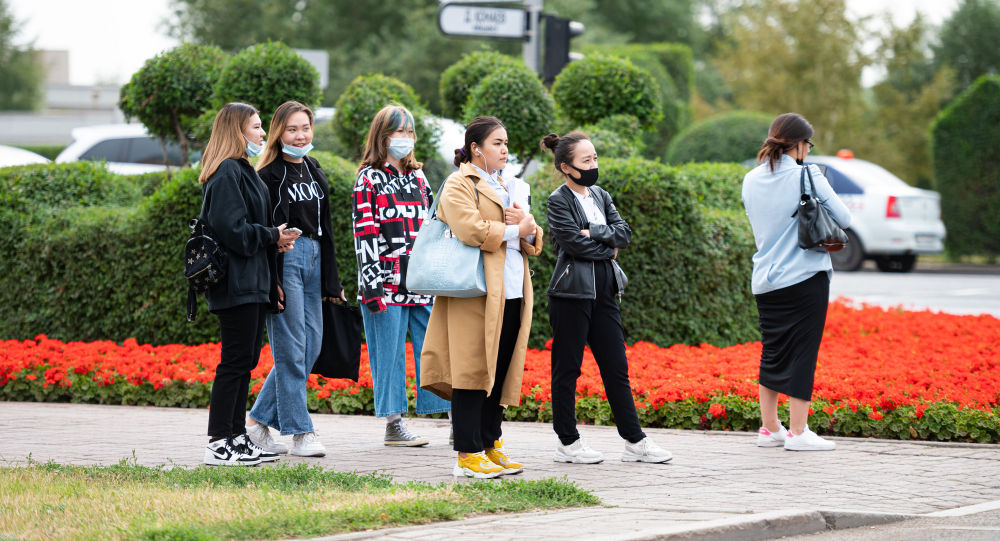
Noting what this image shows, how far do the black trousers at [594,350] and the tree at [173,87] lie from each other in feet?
20.8

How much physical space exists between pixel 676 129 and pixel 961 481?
19.4m

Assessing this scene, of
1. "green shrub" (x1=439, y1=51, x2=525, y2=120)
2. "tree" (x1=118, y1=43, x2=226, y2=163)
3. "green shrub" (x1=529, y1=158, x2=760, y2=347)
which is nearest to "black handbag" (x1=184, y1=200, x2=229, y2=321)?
"green shrub" (x1=529, y1=158, x2=760, y2=347)

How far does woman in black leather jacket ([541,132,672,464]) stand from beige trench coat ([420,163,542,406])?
10.4 inches

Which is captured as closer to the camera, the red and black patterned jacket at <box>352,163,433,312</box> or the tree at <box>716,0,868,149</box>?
the red and black patterned jacket at <box>352,163,433,312</box>

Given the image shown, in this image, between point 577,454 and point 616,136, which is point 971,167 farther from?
point 577,454

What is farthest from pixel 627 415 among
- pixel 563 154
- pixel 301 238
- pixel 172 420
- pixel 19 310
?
pixel 19 310

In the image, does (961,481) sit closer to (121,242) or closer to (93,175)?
(121,242)

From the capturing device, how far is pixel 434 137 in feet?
36.6

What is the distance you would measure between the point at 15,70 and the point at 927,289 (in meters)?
47.4

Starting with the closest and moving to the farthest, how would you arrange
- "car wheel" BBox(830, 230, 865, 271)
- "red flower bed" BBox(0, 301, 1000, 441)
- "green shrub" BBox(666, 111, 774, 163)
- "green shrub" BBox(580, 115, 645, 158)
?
"red flower bed" BBox(0, 301, 1000, 441) → "green shrub" BBox(580, 115, 645, 158) → "car wheel" BBox(830, 230, 865, 271) → "green shrub" BBox(666, 111, 774, 163)

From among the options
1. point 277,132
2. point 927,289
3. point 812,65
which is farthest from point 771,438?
point 812,65

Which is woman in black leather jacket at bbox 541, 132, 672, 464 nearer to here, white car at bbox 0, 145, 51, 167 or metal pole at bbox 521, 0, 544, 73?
metal pole at bbox 521, 0, 544, 73

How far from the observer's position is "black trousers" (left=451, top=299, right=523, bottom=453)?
5.72m

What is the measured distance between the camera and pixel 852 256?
2066 centimetres
